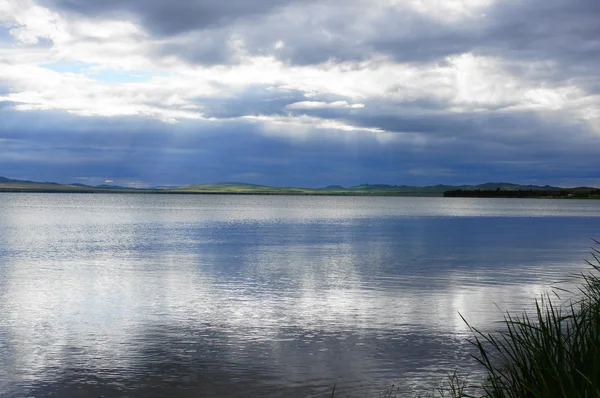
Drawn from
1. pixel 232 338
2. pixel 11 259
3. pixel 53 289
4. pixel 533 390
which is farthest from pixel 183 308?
pixel 11 259

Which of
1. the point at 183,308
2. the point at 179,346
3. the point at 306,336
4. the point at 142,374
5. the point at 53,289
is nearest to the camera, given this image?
the point at 142,374

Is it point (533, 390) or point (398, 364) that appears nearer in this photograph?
point (533, 390)

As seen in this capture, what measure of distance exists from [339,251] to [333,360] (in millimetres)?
30351

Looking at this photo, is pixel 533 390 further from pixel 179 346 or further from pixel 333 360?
pixel 179 346

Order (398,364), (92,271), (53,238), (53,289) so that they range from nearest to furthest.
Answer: (398,364) < (53,289) < (92,271) < (53,238)

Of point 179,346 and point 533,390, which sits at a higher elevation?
point 533,390

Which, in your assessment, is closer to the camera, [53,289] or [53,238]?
[53,289]

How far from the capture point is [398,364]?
570 inches

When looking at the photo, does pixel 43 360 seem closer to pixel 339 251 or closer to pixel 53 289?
pixel 53 289

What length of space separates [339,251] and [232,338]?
28.4 m

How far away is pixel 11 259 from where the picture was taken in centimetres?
3716

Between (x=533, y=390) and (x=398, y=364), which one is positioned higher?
(x=533, y=390)

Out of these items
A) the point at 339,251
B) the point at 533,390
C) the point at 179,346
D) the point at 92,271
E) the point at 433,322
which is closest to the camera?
the point at 533,390

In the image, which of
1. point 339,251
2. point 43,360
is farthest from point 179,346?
point 339,251
